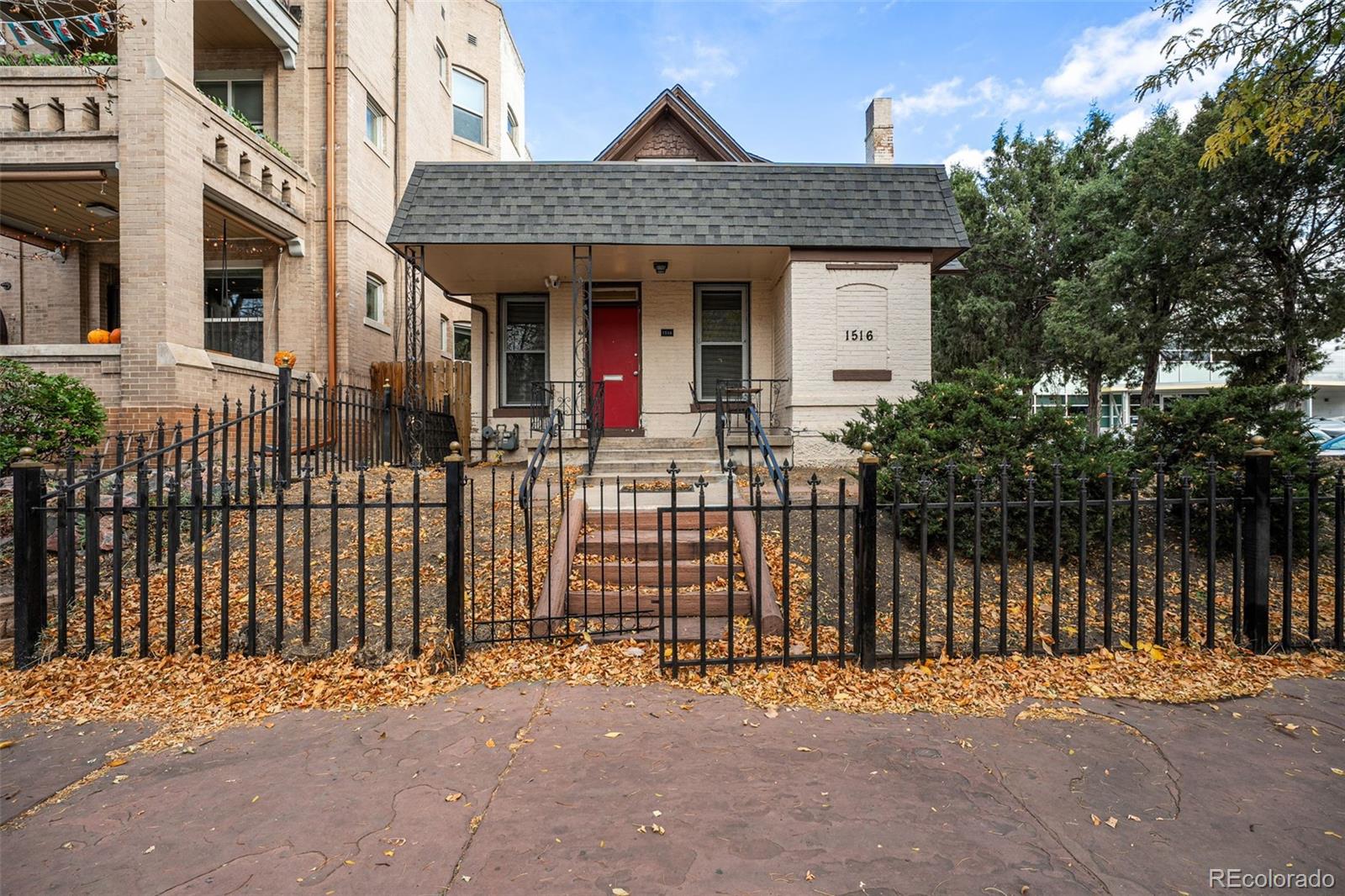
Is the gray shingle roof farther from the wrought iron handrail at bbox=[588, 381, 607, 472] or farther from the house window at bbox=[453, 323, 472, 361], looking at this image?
the house window at bbox=[453, 323, 472, 361]

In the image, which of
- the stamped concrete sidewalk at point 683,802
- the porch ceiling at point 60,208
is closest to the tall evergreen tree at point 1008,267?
the stamped concrete sidewalk at point 683,802

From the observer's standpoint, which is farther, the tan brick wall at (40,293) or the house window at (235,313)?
the house window at (235,313)

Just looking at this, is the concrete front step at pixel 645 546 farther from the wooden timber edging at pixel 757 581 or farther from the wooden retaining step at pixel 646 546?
the wooden timber edging at pixel 757 581

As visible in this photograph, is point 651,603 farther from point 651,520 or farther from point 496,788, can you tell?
point 496,788

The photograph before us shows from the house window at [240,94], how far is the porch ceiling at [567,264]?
5.56 metres

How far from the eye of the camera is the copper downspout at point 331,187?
41.6 ft

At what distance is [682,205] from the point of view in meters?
10.6

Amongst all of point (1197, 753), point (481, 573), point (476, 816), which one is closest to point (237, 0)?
point (481, 573)

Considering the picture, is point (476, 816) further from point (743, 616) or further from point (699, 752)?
point (743, 616)

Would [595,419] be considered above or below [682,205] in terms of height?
below

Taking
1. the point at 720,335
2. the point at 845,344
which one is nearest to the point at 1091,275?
the point at 845,344

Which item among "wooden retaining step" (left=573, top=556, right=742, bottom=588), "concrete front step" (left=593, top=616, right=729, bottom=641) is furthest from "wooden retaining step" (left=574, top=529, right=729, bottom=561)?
"concrete front step" (left=593, top=616, right=729, bottom=641)

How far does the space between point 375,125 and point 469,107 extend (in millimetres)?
5465
